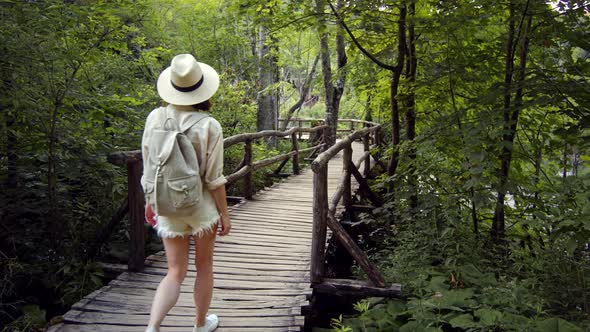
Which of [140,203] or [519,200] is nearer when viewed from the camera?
[140,203]

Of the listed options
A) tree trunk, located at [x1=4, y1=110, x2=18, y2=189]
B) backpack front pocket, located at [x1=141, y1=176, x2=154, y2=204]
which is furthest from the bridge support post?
backpack front pocket, located at [x1=141, y1=176, x2=154, y2=204]

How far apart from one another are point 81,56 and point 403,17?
3986 millimetres

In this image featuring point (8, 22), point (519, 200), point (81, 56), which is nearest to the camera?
point (8, 22)

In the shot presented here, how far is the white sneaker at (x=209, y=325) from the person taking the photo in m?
3.34

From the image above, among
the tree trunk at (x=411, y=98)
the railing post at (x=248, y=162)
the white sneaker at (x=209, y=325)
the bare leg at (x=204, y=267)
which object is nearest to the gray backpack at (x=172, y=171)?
the bare leg at (x=204, y=267)

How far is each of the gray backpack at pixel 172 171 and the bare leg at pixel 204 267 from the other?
26 cm

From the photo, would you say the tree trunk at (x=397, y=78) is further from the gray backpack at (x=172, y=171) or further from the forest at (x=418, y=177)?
the gray backpack at (x=172, y=171)

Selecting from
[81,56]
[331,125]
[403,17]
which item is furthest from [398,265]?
[331,125]

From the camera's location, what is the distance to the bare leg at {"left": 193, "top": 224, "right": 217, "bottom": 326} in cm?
303

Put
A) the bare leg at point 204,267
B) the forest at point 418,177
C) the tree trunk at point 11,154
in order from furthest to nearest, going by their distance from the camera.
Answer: the tree trunk at point 11,154 → the forest at point 418,177 → the bare leg at point 204,267

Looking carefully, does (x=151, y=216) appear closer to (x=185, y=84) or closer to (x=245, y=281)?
(x=185, y=84)

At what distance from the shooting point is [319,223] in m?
4.49

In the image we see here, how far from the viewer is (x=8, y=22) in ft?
13.1

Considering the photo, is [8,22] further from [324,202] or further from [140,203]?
[324,202]
